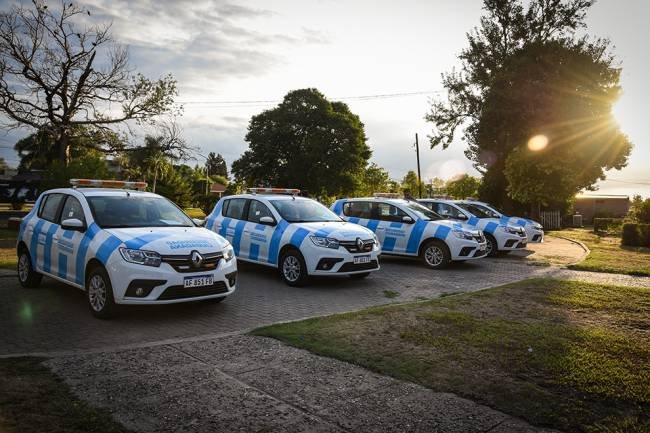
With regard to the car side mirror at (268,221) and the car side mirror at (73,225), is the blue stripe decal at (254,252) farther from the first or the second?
the car side mirror at (73,225)

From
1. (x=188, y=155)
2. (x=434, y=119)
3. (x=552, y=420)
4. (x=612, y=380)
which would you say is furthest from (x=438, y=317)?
(x=434, y=119)

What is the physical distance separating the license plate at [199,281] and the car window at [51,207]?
2.89 metres

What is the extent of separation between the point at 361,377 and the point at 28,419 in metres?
2.65

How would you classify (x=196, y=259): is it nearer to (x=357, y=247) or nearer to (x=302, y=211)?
(x=357, y=247)

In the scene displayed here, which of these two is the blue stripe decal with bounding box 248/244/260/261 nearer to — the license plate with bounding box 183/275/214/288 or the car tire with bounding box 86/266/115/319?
the license plate with bounding box 183/275/214/288

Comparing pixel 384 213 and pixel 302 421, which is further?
pixel 384 213

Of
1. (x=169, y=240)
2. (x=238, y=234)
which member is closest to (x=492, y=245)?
(x=238, y=234)

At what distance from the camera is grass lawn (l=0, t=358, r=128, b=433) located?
3406 millimetres

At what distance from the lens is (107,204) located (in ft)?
24.3

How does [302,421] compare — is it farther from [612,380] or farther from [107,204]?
[107,204]

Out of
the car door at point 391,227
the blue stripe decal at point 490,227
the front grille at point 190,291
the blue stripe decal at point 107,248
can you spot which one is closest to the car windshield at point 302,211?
the car door at point 391,227

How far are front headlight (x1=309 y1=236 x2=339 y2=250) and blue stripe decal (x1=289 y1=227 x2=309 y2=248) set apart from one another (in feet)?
0.64

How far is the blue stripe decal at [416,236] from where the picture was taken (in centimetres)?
1238

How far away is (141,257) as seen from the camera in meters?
6.31
